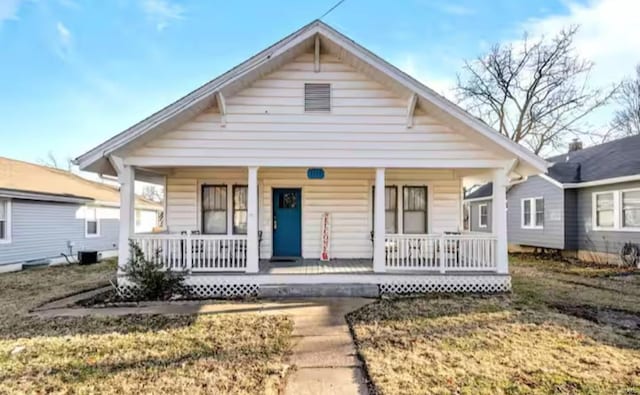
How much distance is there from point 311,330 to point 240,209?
18.1 ft

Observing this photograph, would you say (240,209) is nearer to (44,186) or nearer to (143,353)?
(143,353)

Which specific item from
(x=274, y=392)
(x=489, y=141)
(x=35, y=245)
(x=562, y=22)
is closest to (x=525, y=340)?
(x=274, y=392)

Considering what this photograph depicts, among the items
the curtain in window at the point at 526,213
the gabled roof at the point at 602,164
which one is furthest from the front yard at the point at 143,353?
the curtain in window at the point at 526,213

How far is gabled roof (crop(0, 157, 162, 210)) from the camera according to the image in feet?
42.8

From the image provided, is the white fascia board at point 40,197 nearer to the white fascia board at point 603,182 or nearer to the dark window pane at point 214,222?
the dark window pane at point 214,222

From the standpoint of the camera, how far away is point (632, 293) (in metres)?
8.41

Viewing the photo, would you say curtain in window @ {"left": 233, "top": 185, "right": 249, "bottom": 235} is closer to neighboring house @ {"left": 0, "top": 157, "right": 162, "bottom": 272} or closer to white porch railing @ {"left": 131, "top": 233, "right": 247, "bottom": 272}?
white porch railing @ {"left": 131, "top": 233, "right": 247, "bottom": 272}

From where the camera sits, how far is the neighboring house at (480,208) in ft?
69.7

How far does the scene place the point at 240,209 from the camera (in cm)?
1050

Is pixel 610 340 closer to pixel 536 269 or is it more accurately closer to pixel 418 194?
pixel 418 194

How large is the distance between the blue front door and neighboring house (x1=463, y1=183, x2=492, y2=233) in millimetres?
14229

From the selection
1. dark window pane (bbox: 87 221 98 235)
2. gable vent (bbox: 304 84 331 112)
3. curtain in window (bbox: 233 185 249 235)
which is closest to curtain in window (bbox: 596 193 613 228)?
gable vent (bbox: 304 84 331 112)

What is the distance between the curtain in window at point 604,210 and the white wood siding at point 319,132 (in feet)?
26.6

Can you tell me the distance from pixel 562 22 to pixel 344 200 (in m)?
22.5
